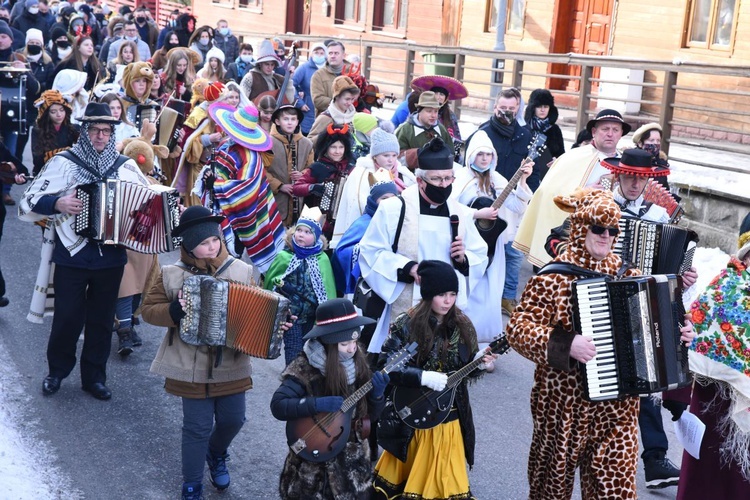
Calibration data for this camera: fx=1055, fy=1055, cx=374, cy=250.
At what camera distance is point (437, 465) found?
227 inches

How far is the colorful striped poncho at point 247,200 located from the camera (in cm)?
951

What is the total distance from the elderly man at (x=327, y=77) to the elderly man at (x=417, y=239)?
786cm

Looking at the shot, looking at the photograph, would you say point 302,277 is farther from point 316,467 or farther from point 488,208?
point 316,467

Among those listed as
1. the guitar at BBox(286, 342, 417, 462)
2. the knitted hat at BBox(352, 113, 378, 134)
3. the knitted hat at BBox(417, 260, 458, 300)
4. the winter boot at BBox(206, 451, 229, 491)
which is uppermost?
the knitted hat at BBox(352, 113, 378, 134)

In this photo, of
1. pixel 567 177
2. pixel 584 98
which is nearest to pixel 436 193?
pixel 567 177

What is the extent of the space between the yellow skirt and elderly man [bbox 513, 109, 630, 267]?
2879 mm

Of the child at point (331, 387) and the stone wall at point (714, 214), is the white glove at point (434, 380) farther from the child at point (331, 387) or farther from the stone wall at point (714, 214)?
the stone wall at point (714, 214)

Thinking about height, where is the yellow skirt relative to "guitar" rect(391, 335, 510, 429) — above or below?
below

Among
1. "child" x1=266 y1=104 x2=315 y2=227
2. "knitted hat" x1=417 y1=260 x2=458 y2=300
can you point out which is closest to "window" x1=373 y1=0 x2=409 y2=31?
"child" x1=266 y1=104 x2=315 y2=227

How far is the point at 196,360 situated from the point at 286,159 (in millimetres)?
4462

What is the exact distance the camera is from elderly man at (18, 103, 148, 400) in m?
7.47

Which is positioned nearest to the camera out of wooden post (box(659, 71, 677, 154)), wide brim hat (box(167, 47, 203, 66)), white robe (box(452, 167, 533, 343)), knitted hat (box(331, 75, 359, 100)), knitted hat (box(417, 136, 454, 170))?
knitted hat (box(417, 136, 454, 170))

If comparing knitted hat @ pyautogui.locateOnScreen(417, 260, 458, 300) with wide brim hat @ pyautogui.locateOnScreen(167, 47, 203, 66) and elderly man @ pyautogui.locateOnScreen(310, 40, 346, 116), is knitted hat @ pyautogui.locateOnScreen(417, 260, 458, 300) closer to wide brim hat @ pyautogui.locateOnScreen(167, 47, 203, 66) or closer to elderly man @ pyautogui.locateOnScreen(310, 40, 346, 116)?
elderly man @ pyautogui.locateOnScreen(310, 40, 346, 116)

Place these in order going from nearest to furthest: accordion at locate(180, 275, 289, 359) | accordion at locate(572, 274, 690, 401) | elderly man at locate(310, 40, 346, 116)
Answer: accordion at locate(572, 274, 690, 401) < accordion at locate(180, 275, 289, 359) < elderly man at locate(310, 40, 346, 116)
